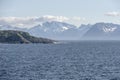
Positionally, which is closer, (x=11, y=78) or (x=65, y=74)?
(x=11, y=78)

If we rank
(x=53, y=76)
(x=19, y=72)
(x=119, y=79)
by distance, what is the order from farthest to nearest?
(x=19, y=72)
(x=53, y=76)
(x=119, y=79)

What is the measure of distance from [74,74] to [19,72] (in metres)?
19.5

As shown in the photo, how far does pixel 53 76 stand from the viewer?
119 meters

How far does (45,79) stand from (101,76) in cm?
1943

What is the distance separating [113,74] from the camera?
124188 mm

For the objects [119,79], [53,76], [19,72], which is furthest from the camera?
[19,72]

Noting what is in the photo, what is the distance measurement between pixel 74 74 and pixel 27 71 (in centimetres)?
1799

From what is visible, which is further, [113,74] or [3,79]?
[113,74]

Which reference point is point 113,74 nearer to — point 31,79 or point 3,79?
point 31,79

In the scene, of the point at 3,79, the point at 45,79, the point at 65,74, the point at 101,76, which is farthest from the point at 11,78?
the point at 101,76

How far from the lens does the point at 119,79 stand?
111750mm

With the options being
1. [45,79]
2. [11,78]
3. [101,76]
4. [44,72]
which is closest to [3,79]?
[11,78]

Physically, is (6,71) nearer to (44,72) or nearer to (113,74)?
(44,72)

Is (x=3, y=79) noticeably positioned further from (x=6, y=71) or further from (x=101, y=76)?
(x=101, y=76)
